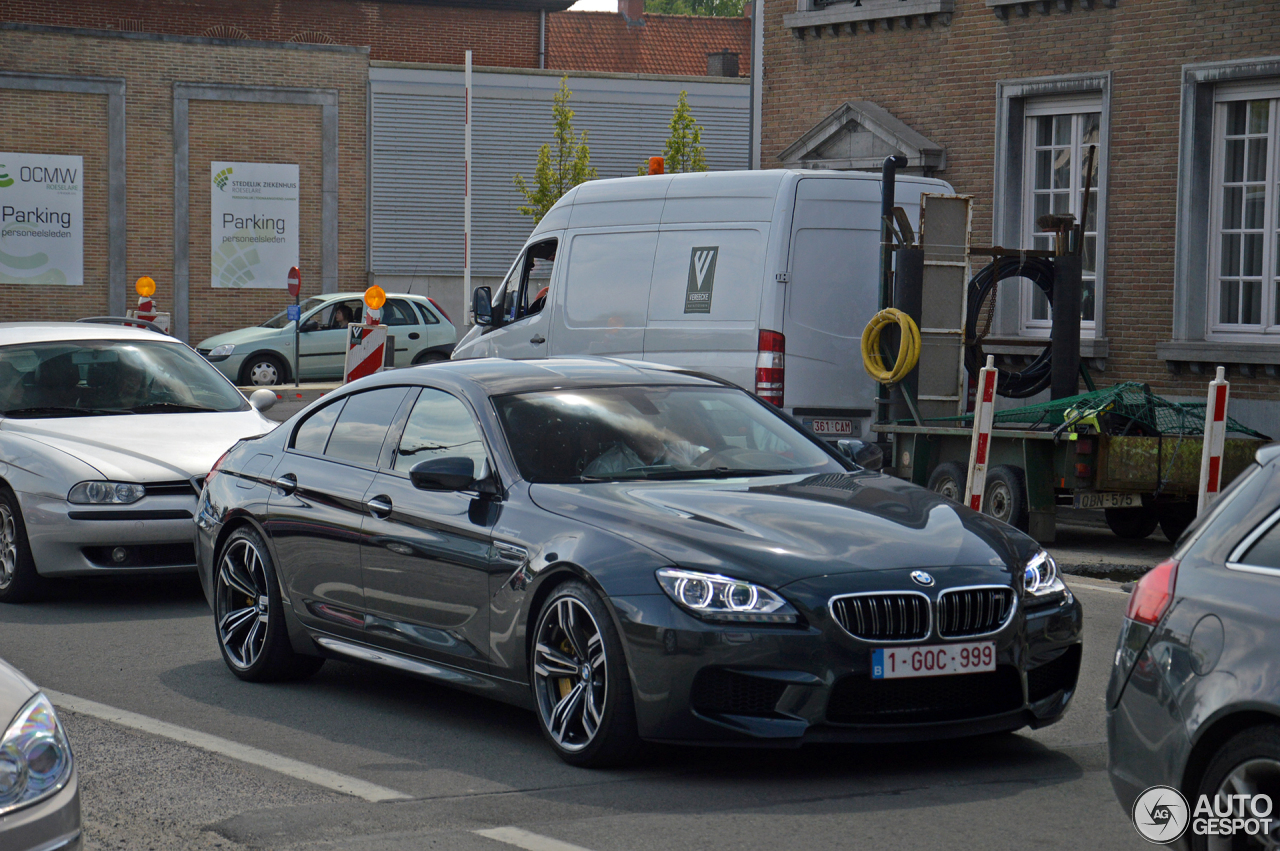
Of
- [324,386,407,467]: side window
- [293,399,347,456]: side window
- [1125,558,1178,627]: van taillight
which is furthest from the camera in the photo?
[293,399,347,456]: side window

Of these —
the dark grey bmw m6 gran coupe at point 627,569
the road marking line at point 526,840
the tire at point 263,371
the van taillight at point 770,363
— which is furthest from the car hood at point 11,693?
the tire at point 263,371

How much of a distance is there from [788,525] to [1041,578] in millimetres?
912

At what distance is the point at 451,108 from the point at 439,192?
212 cm

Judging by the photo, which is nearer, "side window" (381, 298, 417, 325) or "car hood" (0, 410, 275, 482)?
"car hood" (0, 410, 275, 482)

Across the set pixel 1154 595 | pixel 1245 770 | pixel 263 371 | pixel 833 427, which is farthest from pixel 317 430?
pixel 263 371

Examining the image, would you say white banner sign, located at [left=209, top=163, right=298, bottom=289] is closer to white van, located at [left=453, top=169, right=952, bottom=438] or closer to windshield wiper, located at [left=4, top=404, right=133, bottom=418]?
white van, located at [left=453, top=169, right=952, bottom=438]

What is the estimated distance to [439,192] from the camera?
41.8 meters

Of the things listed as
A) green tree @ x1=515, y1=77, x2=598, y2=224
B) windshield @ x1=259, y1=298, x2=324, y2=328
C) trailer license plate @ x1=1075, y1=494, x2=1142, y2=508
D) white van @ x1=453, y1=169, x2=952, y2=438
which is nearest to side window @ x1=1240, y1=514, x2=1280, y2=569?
trailer license plate @ x1=1075, y1=494, x2=1142, y2=508

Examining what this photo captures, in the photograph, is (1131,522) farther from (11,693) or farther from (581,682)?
(11,693)

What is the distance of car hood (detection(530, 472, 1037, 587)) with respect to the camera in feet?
18.0

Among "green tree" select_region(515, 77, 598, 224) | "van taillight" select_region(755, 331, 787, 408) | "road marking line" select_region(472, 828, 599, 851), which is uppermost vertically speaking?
"green tree" select_region(515, 77, 598, 224)

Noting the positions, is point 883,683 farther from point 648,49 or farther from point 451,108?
point 648,49

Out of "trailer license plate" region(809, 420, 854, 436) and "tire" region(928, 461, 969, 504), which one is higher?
"trailer license plate" region(809, 420, 854, 436)

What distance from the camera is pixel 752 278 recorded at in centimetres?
1327
